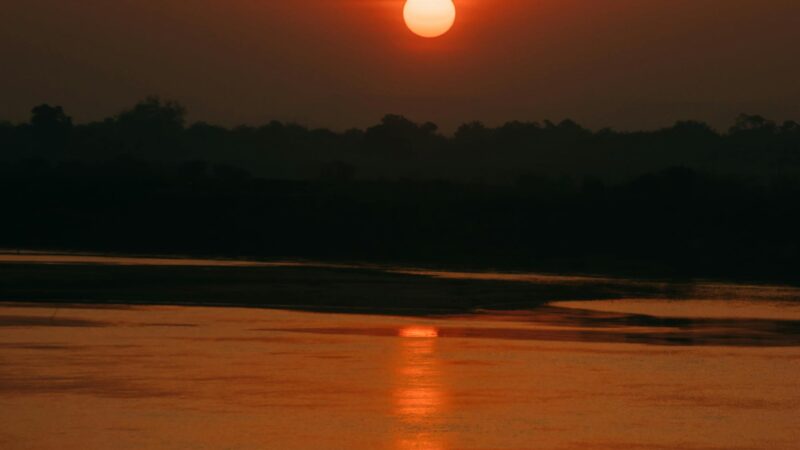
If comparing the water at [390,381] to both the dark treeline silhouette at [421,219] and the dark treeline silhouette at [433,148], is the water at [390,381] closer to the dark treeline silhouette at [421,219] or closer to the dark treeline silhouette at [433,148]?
the dark treeline silhouette at [421,219]

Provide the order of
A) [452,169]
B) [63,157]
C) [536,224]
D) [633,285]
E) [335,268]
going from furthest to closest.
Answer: [63,157], [452,169], [536,224], [335,268], [633,285]

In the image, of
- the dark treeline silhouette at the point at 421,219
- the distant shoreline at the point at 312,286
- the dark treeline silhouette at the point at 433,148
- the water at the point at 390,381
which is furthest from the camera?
the dark treeline silhouette at the point at 433,148

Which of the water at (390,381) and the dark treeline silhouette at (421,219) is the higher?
the dark treeline silhouette at (421,219)

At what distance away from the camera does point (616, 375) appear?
19219 millimetres

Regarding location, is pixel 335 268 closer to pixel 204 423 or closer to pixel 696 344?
pixel 696 344

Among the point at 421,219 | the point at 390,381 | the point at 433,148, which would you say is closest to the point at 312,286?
the point at 390,381

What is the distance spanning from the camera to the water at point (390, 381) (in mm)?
14906

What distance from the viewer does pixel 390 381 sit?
1827 centimetres

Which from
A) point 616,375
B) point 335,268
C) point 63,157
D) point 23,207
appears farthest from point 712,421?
point 63,157

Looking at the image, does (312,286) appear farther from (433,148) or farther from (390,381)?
(433,148)

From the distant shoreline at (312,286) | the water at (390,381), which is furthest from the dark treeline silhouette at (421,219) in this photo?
the water at (390,381)

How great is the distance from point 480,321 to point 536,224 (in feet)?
95.0

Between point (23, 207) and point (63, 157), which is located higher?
point (63, 157)

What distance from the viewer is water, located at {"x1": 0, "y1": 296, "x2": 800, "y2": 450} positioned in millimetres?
14906
